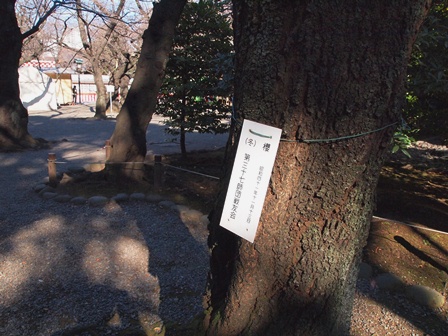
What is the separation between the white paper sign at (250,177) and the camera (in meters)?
1.49

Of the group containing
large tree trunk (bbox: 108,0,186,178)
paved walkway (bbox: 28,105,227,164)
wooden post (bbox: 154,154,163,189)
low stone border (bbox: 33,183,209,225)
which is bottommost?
paved walkway (bbox: 28,105,227,164)

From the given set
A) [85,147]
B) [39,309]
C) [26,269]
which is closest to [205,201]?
[26,269]

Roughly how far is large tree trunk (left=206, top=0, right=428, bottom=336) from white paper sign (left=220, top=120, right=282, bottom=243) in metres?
0.04

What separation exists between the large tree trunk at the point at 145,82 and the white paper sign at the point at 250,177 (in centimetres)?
498

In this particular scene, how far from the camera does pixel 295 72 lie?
4.65 feet

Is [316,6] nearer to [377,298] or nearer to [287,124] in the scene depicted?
[287,124]

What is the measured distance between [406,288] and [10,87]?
983cm

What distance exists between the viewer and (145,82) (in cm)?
644

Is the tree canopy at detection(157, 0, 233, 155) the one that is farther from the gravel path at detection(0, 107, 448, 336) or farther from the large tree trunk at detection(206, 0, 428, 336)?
the large tree trunk at detection(206, 0, 428, 336)

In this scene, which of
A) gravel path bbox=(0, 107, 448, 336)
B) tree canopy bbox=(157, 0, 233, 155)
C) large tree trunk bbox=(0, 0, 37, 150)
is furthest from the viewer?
large tree trunk bbox=(0, 0, 37, 150)

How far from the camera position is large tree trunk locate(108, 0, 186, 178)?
6371 mm

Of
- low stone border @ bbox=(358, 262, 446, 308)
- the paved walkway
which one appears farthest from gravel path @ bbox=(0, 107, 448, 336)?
the paved walkway

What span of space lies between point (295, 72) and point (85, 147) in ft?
33.5

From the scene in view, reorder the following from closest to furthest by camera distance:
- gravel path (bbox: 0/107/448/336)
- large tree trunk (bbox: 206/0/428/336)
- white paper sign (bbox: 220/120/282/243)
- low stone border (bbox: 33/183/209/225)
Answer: large tree trunk (bbox: 206/0/428/336), white paper sign (bbox: 220/120/282/243), gravel path (bbox: 0/107/448/336), low stone border (bbox: 33/183/209/225)
